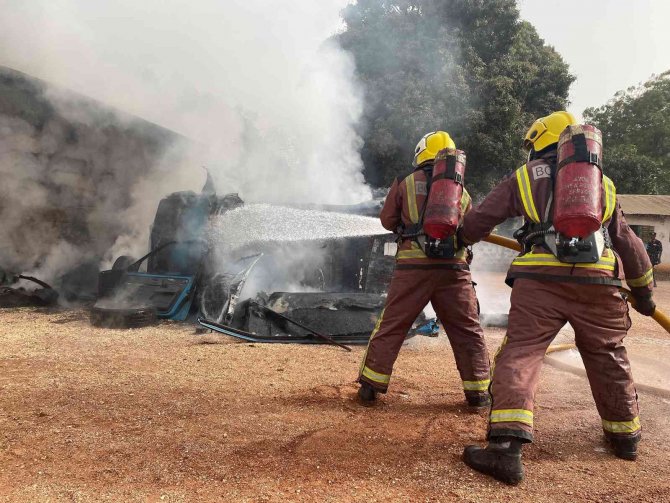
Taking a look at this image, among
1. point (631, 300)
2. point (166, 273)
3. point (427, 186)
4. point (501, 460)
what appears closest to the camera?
point (501, 460)

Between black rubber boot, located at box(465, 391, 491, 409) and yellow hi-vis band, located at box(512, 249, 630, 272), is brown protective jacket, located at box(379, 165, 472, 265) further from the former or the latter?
black rubber boot, located at box(465, 391, 491, 409)

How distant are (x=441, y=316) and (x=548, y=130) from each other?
1.30 metres

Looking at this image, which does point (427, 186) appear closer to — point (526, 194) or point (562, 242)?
point (526, 194)

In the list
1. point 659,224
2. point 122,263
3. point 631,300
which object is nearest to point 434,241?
point 631,300

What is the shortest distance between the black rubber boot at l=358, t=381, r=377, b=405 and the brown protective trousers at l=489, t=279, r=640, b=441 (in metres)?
0.97

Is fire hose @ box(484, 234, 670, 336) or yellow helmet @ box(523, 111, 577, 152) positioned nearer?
yellow helmet @ box(523, 111, 577, 152)

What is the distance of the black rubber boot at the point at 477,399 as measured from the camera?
10.0ft

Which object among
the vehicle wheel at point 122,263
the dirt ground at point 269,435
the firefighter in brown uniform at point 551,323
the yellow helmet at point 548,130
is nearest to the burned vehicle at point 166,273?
the vehicle wheel at point 122,263

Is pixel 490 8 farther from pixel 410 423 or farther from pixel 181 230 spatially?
pixel 410 423

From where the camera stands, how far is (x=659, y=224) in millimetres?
19906

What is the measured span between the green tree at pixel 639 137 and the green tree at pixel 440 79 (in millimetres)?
10715

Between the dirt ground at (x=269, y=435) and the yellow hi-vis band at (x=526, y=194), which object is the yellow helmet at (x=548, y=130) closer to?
the yellow hi-vis band at (x=526, y=194)

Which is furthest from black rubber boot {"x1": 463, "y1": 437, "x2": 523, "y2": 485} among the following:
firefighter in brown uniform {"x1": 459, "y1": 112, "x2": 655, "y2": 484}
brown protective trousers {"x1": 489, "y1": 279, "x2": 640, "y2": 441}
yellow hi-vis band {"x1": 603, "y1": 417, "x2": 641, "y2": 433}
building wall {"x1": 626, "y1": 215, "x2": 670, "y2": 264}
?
building wall {"x1": 626, "y1": 215, "x2": 670, "y2": 264}

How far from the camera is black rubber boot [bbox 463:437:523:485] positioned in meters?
2.05
